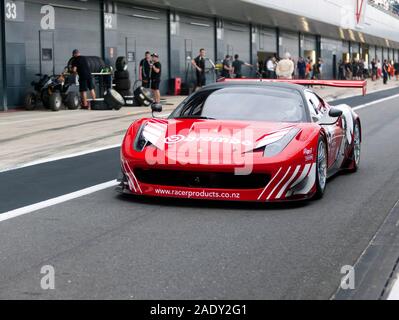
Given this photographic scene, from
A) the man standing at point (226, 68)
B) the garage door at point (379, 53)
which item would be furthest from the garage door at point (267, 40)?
the garage door at point (379, 53)

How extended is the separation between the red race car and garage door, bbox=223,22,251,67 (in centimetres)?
3185

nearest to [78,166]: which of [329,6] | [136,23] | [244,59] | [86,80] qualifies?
[86,80]

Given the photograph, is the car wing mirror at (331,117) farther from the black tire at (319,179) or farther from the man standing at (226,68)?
the man standing at (226,68)

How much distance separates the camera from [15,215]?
6.82 m

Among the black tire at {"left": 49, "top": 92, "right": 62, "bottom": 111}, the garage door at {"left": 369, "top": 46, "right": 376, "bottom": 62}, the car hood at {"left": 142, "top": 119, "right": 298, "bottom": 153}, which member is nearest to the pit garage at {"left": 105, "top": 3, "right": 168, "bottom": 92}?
the black tire at {"left": 49, "top": 92, "right": 62, "bottom": 111}

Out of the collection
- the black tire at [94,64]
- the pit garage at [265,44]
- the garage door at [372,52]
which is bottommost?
the black tire at [94,64]

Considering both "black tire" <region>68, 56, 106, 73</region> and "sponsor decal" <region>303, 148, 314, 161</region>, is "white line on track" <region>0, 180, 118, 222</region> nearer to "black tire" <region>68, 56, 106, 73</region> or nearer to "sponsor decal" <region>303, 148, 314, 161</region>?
"sponsor decal" <region>303, 148, 314, 161</region>

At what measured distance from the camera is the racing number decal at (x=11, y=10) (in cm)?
2220

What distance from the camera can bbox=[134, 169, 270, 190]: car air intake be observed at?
705cm

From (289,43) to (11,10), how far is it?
98.3 ft

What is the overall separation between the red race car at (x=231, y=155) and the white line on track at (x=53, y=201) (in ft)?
1.75

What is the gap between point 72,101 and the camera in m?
22.0

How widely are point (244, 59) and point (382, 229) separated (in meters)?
36.0
